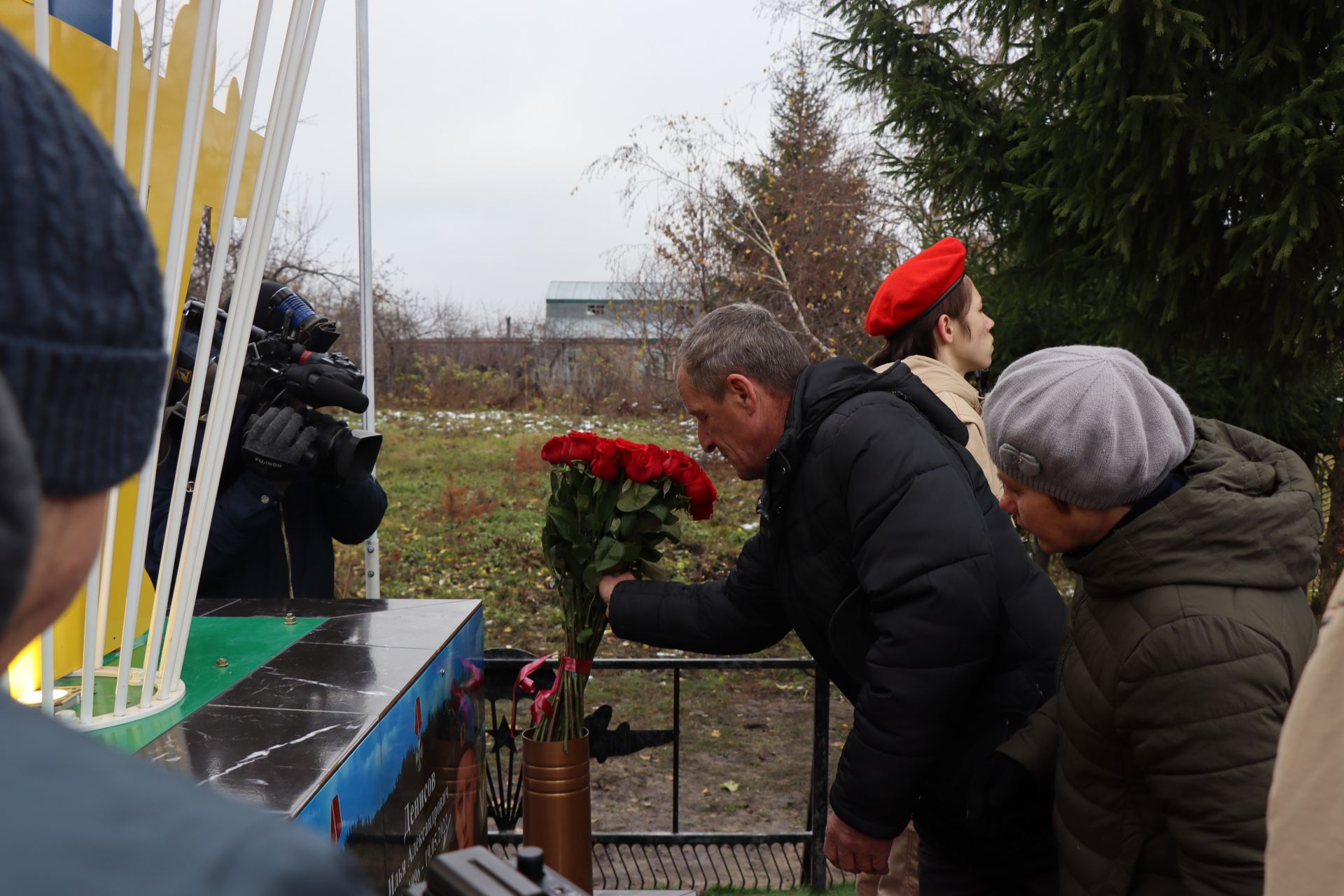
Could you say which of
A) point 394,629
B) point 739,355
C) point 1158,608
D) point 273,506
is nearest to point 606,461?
point 739,355

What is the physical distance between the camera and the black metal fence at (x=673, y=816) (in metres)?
3.08

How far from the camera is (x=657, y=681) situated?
21.4 ft

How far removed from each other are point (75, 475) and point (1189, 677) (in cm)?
130

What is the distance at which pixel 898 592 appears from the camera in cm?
189

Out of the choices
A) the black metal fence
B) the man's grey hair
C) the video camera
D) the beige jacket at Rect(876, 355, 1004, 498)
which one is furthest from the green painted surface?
the beige jacket at Rect(876, 355, 1004, 498)

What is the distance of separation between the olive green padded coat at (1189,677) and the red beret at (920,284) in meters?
1.40

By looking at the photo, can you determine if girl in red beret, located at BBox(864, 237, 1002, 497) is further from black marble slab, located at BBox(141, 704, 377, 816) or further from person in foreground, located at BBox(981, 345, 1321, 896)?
black marble slab, located at BBox(141, 704, 377, 816)

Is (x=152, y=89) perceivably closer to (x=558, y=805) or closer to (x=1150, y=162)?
(x=558, y=805)

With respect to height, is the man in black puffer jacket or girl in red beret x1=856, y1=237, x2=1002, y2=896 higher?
girl in red beret x1=856, y1=237, x2=1002, y2=896

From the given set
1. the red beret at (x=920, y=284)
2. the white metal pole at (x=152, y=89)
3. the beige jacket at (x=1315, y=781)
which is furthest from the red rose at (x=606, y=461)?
the beige jacket at (x=1315, y=781)

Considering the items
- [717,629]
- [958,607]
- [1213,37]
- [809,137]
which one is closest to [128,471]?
[958,607]

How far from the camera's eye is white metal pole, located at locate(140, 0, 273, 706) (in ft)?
5.56

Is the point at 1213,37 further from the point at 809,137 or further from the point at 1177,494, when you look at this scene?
the point at 809,137

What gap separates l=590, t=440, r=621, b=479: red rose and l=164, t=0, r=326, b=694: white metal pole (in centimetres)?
85
